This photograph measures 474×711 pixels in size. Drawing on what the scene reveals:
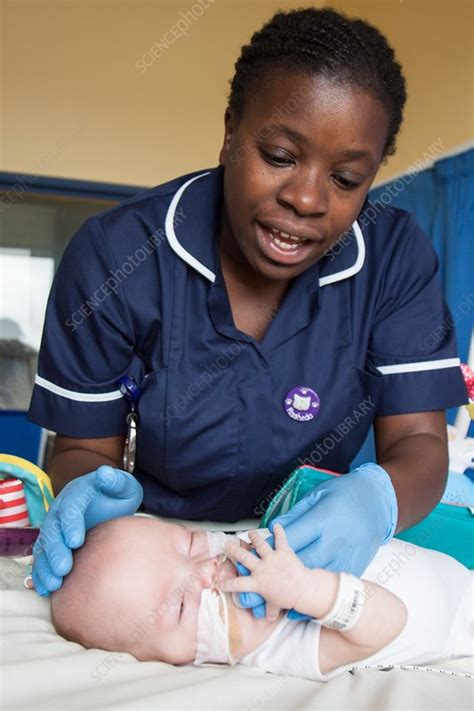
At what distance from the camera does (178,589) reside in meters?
1.10

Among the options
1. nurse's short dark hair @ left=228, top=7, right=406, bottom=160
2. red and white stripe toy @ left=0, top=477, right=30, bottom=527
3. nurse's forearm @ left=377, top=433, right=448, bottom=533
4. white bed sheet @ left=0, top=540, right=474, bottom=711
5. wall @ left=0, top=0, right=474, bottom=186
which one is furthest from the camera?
wall @ left=0, top=0, right=474, bottom=186

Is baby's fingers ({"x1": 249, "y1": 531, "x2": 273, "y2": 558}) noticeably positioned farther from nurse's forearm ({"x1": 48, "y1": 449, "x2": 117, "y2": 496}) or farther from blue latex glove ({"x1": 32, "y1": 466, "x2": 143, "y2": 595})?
nurse's forearm ({"x1": 48, "y1": 449, "x2": 117, "y2": 496})

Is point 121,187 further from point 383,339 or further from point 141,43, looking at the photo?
point 383,339

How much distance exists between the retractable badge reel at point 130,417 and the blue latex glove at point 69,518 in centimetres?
17

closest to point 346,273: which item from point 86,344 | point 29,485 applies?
point 86,344

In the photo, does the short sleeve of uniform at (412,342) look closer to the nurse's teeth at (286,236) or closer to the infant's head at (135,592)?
the nurse's teeth at (286,236)

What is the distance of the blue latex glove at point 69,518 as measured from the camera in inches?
41.0

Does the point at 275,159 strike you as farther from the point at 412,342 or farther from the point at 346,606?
the point at 346,606

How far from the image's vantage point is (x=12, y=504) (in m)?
1.43

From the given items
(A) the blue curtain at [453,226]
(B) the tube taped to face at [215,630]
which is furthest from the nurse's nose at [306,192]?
(A) the blue curtain at [453,226]

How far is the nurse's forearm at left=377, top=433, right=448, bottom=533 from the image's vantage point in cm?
117

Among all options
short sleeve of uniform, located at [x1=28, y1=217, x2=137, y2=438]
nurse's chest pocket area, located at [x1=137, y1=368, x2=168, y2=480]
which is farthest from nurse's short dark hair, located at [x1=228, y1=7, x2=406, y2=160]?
nurse's chest pocket area, located at [x1=137, y1=368, x2=168, y2=480]

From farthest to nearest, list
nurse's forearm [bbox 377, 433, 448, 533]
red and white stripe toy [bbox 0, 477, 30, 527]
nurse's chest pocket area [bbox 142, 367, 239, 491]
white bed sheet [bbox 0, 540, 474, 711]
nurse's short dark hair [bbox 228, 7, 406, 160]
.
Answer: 1. red and white stripe toy [bbox 0, 477, 30, 527]
2. nurse's chest pocket area [bbox 142, 367, 239, 491]
3. nurse's forearm [bbox 377, 433, 448, 533]
4. nurse's short dark hair [bbox 228, 7, 406, 160]
5. white bed sheet [bbox 0, 540, 474, 711]

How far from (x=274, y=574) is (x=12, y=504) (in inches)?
26.5
